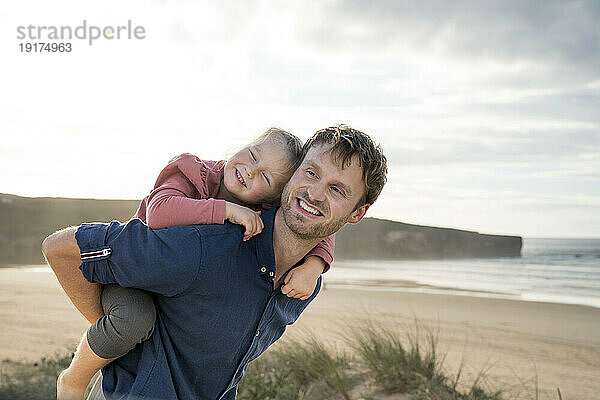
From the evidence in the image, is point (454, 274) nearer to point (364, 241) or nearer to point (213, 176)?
point (364, 241)

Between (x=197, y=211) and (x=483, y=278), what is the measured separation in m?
18.7

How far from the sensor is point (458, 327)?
10227 millimetres

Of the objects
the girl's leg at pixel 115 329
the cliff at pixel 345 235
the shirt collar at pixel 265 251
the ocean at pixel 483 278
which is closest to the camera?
the girl's leg at pixel 115 329

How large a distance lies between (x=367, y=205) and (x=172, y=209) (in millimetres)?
647

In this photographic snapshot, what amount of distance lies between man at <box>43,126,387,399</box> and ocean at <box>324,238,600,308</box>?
13227 mm

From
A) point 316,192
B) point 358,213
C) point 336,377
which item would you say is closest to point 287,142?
point 358,213

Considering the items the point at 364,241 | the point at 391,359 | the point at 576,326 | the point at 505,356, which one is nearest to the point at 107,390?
the point at 391,359

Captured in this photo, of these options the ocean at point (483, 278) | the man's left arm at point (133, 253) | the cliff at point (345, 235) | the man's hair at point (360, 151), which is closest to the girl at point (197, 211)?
the man's left arm at point (133, 253)

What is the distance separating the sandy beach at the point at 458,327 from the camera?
22.8 ft

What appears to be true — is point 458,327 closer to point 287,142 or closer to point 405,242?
point 287,142

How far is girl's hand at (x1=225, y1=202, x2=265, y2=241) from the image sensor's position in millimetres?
1914

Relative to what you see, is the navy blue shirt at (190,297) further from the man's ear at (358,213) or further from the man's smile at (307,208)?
the man's ear at (358,213)

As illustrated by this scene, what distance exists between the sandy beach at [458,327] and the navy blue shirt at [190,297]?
3.66 meters

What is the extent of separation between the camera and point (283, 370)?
497cm
